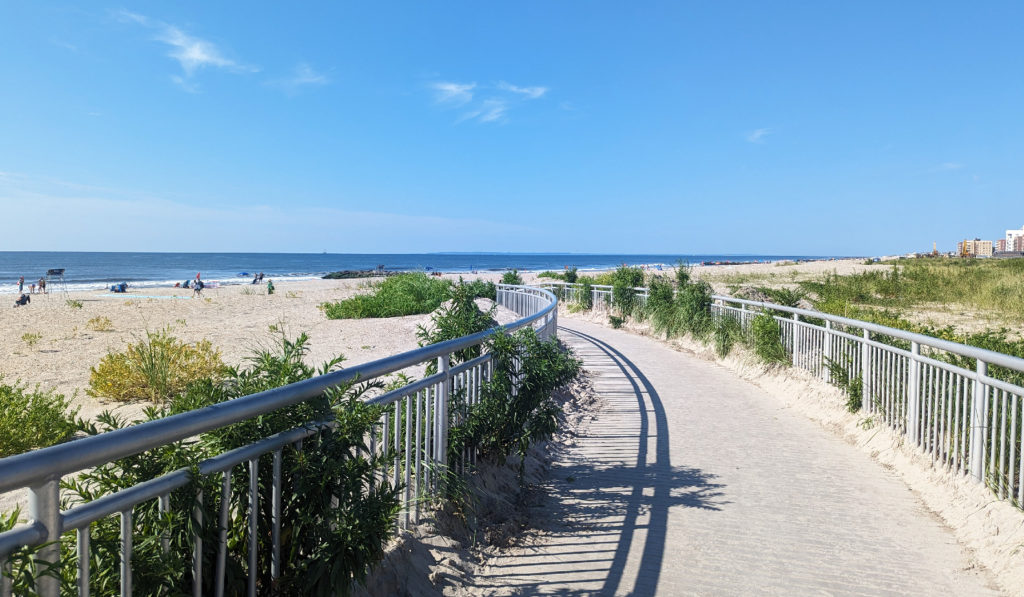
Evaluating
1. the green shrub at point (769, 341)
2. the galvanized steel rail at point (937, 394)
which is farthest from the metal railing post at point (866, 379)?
the green shrub at point (769, 341)

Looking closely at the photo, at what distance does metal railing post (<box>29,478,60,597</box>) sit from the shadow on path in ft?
8.23

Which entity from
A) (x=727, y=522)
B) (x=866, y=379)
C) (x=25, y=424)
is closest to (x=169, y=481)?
(x=727, y=522)

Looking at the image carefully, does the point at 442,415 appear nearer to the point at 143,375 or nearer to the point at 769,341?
the point at 143,375

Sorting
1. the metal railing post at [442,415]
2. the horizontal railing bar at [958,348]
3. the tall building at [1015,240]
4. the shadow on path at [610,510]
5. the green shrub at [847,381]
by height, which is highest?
the tall building at [1015,240]

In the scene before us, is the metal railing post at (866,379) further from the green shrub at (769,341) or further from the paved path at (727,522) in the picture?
the green shrub at (769,341)

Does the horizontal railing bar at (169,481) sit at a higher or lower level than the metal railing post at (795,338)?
higher

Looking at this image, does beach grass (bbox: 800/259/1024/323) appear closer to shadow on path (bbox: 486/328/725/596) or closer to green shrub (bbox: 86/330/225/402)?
shadow on path (bbox: 486/328/725/596)

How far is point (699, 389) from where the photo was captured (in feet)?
30.8

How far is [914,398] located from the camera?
5762 millimetres

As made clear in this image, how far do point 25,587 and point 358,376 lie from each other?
141cm

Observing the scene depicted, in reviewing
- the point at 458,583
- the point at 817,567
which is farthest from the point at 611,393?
the point at 458,583

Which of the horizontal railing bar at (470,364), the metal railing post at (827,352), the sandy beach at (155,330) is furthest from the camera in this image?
the sandy beach at (155,330)

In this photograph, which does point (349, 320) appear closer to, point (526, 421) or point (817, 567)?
point (526, 421)

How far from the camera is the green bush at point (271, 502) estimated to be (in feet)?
6.36
